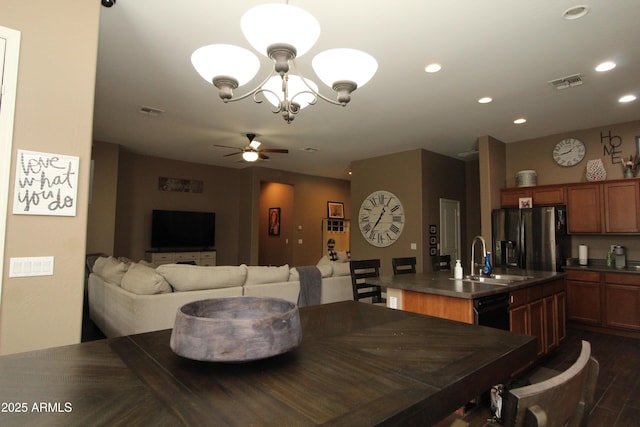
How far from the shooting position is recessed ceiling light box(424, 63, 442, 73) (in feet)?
10.7

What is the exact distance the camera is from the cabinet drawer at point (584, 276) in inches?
180

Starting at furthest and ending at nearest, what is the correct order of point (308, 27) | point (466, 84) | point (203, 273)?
point (466, 84)
point (203, 273)
point (308, 27)

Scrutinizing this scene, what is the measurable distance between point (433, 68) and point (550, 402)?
3.21 meters

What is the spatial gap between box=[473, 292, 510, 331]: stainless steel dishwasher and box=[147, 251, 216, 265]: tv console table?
6.01 meters

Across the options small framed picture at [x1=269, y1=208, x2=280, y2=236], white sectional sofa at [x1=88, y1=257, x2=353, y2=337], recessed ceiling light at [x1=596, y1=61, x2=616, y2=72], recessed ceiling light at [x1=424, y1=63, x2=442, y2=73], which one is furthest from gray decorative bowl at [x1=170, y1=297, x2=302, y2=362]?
small framed picture at [x1=269, y1=208, x2=280, y2=236]

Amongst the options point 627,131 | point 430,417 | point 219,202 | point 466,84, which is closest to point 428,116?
point 466,84

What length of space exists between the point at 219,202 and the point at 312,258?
2.83 metres

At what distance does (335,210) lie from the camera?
9.83m

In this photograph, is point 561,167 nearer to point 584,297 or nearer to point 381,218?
point 584,297

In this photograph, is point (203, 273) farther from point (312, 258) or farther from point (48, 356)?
point (312, 258)

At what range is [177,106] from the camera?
4395 mm

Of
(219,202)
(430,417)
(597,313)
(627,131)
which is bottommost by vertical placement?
(597,313)

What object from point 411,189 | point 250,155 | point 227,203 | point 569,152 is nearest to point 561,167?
point 569,152

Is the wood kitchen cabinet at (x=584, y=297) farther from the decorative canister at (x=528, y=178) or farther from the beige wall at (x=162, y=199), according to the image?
the beige wall at (x=162, y=199)
